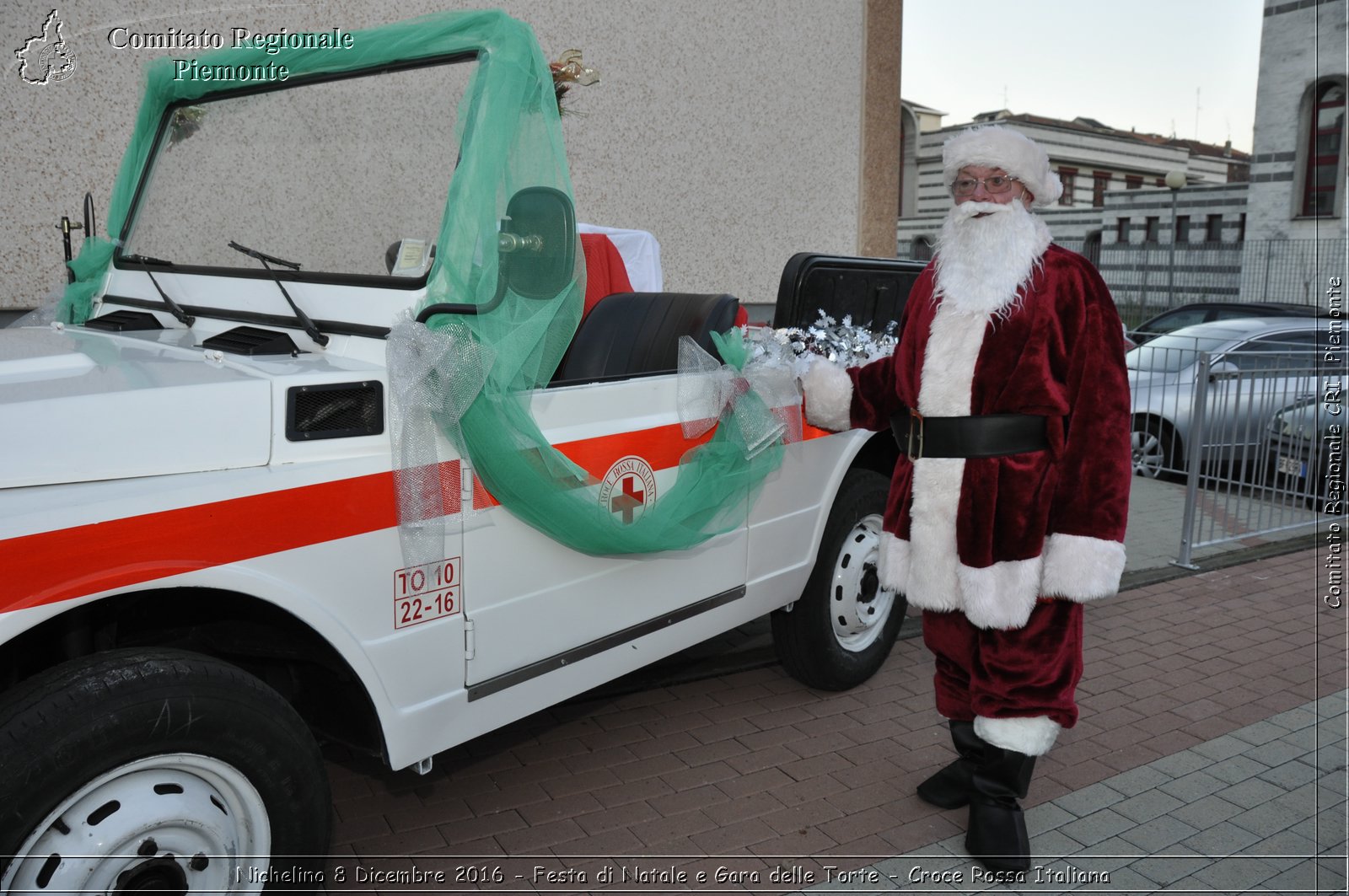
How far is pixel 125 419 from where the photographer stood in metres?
2.04

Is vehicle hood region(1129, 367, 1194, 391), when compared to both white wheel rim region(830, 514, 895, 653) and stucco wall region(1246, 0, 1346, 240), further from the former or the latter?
stucco wall region(1246, 0, 1346, 240)

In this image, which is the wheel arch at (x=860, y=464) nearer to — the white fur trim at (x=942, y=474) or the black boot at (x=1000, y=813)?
the white fur trim at (x=942, y=474)

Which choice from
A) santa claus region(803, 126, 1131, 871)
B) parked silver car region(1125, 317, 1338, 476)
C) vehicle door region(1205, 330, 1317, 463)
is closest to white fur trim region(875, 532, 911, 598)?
santa claus region(803, 126, 1131, 871)

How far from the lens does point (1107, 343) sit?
2.75 meters

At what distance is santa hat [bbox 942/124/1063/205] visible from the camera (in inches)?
110

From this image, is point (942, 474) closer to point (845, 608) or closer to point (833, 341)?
point (833, 341)

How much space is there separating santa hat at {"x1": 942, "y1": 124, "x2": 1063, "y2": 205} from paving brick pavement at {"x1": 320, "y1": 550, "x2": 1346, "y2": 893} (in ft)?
6.34

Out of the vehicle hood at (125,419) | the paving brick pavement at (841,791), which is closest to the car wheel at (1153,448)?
the paving brick pavement at (841,791)

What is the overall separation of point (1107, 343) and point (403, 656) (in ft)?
6.51

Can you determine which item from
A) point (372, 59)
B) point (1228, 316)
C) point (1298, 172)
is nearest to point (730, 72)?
point (372, 59)

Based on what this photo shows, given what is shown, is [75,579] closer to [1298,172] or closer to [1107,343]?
[1107,343]

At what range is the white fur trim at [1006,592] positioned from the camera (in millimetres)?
2764

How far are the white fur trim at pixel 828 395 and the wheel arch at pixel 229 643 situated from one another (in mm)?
1613

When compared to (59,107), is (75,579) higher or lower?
lower
